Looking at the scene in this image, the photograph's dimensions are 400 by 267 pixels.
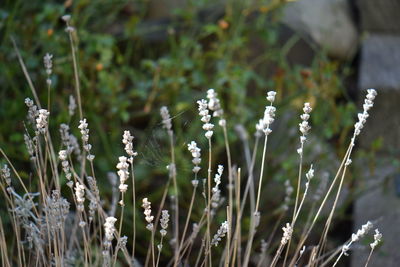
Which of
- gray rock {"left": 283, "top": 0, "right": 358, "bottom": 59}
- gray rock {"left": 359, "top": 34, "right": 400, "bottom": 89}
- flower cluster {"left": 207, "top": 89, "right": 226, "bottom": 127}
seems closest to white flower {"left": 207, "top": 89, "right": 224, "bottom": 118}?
flower cluster {"left": 207, "top": 89, "right": 226, "bottom": 127}

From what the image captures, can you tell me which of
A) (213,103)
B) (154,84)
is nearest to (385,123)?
(154,84)

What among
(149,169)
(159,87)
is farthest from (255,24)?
(149,169)

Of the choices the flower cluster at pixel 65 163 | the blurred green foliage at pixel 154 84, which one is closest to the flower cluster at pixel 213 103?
the flower cluster at pixel 65 163

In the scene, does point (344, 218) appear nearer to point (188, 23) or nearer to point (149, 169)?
point (149, 169)

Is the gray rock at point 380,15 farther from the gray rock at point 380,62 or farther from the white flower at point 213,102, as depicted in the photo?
the white flower at point 213,102

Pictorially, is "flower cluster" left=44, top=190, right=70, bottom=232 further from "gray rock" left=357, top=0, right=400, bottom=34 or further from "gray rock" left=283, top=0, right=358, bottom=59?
"gray rock" left=357, top=0, right=400, bottom=34

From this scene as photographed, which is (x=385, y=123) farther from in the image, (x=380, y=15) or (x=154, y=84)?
(x=154, y=84)
